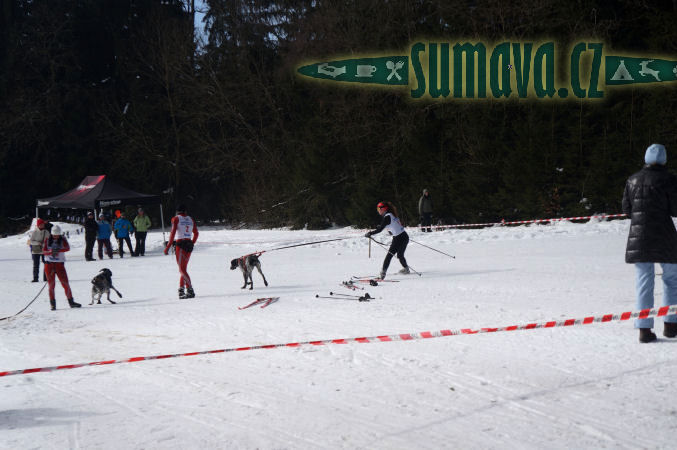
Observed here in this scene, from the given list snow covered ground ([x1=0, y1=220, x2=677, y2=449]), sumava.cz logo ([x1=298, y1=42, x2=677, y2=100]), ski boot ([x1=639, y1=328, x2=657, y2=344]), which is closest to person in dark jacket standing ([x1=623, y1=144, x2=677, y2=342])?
ski boot ([x1=639, y1=328, x2=657, y2=344])

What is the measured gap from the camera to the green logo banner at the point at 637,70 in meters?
20.6

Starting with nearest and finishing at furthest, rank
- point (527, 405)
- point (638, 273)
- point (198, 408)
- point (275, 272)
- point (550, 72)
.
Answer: point (527, 405)
point (198, 408)
point (638, 273)
point (275, 272)
point (550, 72)

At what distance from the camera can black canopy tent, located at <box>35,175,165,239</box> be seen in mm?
23266

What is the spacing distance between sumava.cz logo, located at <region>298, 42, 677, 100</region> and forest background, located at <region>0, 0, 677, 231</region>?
39 centimetres

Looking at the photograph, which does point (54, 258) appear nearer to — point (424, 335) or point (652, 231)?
point (424, 335)

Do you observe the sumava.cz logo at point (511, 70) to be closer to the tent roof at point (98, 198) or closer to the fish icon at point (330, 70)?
the fish icon at point (330, 70)

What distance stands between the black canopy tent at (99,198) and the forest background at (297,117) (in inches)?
323

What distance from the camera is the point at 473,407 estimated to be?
462cm

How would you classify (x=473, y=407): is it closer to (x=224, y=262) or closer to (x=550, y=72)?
(x=224, y=262)

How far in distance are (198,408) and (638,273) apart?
4.53 m

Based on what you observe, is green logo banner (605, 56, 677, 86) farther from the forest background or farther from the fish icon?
the fish icon

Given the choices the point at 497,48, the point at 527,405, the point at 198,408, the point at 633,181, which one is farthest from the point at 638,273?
the point at 497,48

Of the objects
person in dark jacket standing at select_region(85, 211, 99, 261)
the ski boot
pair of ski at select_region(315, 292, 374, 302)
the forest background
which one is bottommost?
pair of ski at select_region(315, 292, 374, 302)

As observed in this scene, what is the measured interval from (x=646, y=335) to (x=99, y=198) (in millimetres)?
21628
